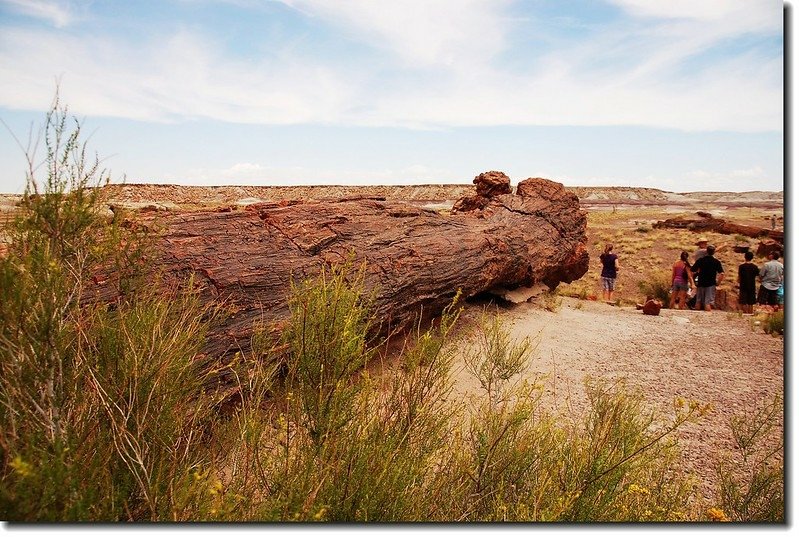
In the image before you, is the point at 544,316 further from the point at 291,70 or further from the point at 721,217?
the point at 721,217

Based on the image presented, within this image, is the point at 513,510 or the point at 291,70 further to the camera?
the point at 291,70

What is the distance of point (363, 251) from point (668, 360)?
14.9 ft

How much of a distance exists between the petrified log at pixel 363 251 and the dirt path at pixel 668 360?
1090mm

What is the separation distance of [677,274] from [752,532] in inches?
396

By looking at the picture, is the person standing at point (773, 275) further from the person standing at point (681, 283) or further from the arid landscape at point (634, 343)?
the person standing at point (681, 283)

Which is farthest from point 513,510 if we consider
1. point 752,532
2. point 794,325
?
point 794,325

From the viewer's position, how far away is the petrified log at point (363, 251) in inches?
197

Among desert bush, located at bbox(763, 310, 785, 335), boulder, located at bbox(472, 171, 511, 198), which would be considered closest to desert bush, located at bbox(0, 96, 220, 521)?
boulder, located at bbox(472, 171, 511, 198)

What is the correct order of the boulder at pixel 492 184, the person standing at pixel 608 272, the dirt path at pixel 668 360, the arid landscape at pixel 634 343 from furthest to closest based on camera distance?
the person standing at pixel 608 272 < the boulder at pixel 492 184 < the dirt path at pixel 668 360 < the arid landscape at pixel 634 343

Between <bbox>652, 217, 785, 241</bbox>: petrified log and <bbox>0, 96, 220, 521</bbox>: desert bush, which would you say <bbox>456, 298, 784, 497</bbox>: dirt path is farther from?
<bbox>652, 217, 785, 241</bbox>: petrified log

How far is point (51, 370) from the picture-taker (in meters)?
2.47

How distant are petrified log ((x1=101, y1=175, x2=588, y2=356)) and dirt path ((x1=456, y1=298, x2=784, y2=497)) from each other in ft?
3.58

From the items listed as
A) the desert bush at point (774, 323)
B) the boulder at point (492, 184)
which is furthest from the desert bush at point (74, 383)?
the desert bush at point (774, 323)

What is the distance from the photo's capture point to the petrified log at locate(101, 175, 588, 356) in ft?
16.4
